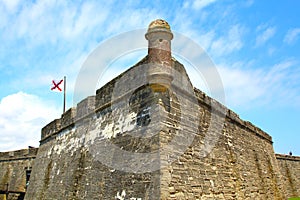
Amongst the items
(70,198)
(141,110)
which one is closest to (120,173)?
(141,110)

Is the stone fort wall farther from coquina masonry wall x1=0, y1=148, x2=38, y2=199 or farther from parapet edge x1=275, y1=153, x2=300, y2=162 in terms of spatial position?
parapet edge x1=275, y1=153, x2=300, y2=162

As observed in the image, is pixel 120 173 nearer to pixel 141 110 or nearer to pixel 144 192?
pixel 144 192

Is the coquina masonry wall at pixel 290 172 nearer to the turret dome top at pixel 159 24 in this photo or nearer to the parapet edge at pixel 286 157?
the parapet edge at pixel 286 157

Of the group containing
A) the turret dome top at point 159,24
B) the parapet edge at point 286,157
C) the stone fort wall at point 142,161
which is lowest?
the stone fort wall at point 142,161

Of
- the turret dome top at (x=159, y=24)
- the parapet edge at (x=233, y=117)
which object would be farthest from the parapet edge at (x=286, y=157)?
the turret dome top at (x=159, y=24)

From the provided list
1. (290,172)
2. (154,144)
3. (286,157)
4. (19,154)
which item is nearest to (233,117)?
(154,144)

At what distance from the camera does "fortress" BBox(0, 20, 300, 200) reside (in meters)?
6.09

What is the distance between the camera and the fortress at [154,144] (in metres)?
6.09

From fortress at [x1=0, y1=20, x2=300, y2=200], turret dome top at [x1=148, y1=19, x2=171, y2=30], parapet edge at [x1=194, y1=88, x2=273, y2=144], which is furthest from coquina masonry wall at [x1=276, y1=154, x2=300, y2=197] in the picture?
turret dome top at [x1=148, y1=19, x2=171, y2=30]

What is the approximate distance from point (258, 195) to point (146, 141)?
6231 mm

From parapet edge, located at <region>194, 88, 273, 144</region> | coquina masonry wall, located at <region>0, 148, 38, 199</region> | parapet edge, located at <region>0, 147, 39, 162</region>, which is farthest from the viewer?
parapet edge, located at <region>0, 147, 39, 162</region>

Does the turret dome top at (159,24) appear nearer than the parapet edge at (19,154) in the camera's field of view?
Yes

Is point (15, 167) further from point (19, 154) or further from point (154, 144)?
point (154, 144)

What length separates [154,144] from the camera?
235 inches
